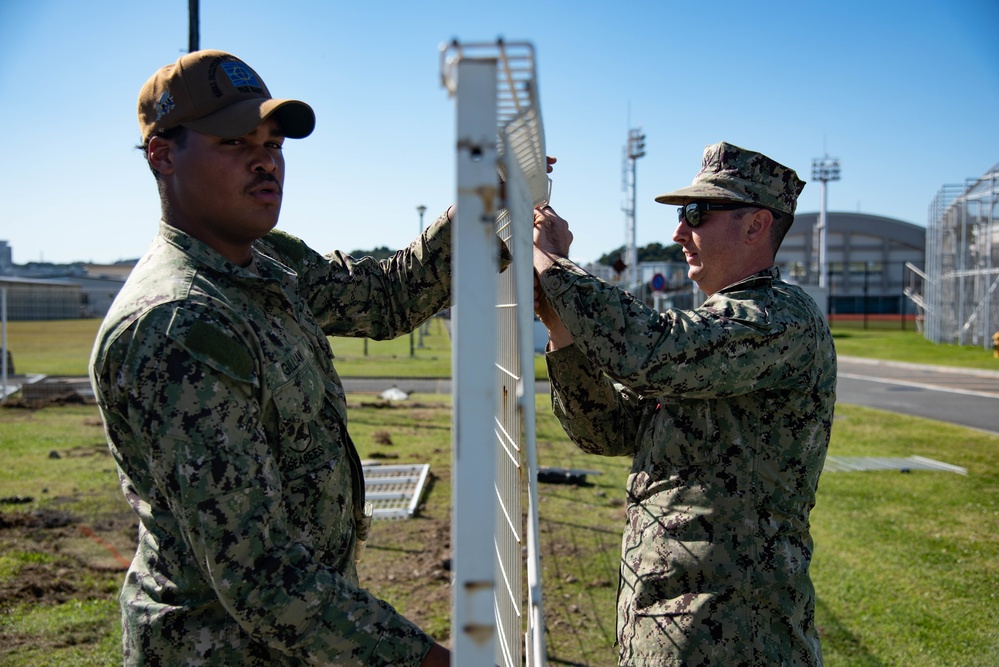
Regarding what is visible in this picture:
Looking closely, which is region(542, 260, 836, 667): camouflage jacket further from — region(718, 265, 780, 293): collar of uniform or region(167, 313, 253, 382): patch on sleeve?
region(167, 313, 253, 382): patch on sleeve

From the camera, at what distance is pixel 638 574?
2.39 meters

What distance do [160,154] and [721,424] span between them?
171 centimetres

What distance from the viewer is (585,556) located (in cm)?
652

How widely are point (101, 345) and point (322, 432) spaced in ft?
1.83

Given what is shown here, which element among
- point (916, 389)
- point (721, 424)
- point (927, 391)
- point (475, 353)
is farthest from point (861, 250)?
point (475, 353)

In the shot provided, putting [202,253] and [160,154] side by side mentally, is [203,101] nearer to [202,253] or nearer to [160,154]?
[160,154]

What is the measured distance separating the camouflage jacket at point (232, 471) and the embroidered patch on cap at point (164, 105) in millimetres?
297

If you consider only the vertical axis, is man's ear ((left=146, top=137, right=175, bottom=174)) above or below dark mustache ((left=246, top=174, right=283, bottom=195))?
above

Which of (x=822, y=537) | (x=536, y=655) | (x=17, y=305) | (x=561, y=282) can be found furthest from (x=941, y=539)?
(x=17, y=305)

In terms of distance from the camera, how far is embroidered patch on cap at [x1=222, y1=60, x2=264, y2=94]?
2021mm

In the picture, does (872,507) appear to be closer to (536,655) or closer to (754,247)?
(754,247)

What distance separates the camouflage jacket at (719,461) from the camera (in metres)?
2.11

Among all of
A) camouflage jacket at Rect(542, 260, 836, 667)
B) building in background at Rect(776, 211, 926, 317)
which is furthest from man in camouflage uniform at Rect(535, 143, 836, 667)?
building in background at Rect(776, 211, 926, 317)

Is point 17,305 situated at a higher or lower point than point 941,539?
higher
